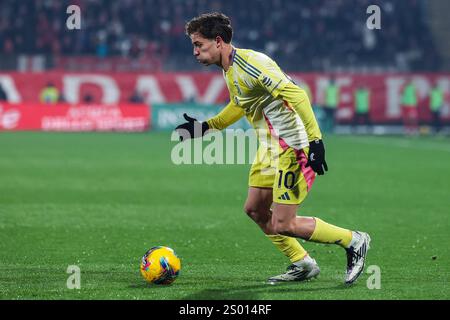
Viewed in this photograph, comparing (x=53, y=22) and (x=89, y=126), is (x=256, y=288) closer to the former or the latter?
(x=89, y=126)

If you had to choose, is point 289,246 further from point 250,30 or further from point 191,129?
point 250,30

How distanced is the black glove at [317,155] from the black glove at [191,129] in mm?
1334

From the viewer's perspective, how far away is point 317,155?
6.38 meters

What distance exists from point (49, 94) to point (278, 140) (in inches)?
970

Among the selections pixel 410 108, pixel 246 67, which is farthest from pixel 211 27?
pixel 410 108

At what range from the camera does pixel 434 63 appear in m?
33.3

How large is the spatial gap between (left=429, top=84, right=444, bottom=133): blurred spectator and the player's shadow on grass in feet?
83.6

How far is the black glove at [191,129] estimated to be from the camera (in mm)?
7480

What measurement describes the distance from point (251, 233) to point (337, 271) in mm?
2431

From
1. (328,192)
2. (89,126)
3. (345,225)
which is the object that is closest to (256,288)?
(345,225)
